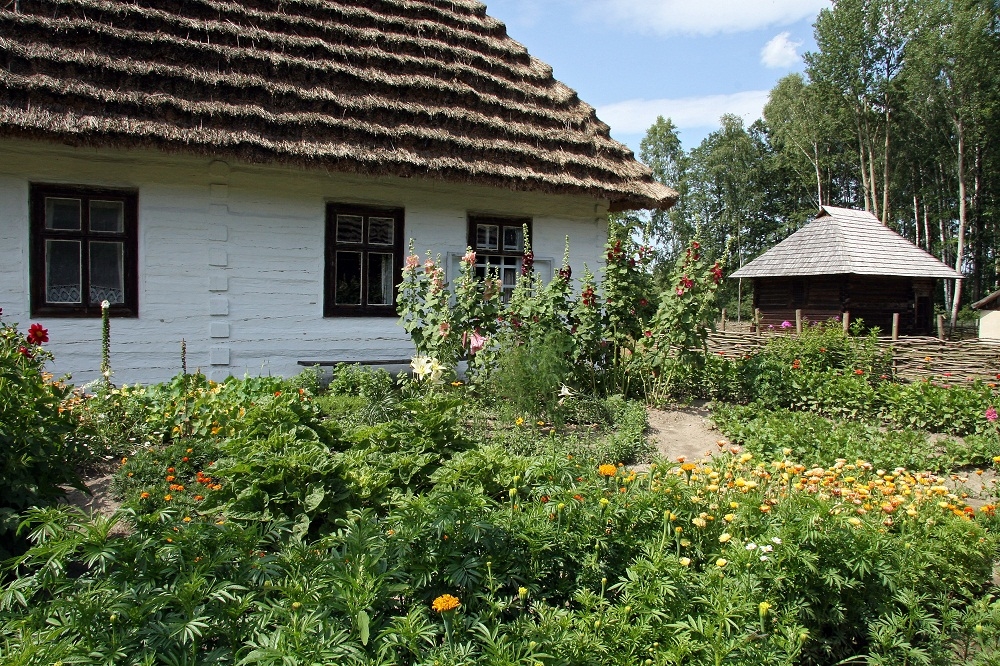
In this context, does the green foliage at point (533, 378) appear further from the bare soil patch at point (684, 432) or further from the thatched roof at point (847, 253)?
the thatched roof at point (847, 253)

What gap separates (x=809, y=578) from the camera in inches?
95.4

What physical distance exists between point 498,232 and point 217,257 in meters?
3.71

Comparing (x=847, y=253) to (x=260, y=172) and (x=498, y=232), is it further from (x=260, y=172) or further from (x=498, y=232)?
(x=260, y=172)

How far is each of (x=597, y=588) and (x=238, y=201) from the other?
664 centimetres

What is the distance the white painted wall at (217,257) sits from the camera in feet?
21.8

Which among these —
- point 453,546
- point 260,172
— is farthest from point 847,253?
point 453,546

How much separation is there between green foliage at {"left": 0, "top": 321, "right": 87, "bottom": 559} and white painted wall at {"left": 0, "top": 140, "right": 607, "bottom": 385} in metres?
3.94

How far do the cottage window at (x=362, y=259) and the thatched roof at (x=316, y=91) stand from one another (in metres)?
0.95

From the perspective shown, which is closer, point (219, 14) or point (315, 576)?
point (315, 576)

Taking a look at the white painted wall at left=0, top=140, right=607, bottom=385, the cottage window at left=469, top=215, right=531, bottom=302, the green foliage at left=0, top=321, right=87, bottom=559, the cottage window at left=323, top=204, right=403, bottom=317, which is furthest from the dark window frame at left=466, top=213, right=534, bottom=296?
the green foliage at left=0, top=321, right=87, bottom=559

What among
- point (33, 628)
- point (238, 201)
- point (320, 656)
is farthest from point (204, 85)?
point (320, 656)

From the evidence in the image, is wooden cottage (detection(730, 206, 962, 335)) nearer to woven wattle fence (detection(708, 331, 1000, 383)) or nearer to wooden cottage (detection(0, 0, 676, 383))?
woven wattle fence (detection(708, 331, 1000, 383))

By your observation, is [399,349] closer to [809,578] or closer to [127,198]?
[127,198]

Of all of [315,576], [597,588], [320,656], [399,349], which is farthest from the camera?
[399,349]
